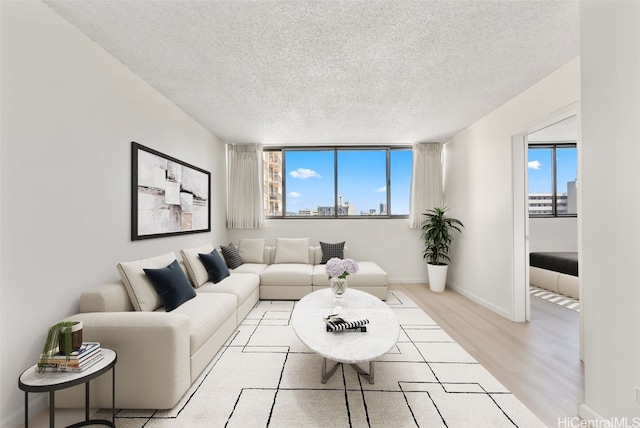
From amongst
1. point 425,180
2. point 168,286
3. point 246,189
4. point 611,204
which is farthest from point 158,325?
point 425,180

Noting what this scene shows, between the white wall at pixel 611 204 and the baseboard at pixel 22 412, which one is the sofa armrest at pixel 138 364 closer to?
the baseboard at pixel 22 412

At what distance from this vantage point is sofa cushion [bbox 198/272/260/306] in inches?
124

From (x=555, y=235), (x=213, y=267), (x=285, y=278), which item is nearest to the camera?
(x=213, y=267)

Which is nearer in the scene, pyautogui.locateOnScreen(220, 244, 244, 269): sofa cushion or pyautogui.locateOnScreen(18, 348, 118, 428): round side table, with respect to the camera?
pyautogui.locateOnScreen(18, 348, 118, 428): round side table

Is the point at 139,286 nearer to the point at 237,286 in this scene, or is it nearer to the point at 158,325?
the point at 158,325

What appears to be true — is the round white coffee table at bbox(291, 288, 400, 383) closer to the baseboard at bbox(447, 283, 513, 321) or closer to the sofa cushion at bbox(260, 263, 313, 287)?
the sofa cushion at bbox(260, 263, 313, 287)

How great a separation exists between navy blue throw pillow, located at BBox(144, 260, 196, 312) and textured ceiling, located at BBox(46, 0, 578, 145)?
1.95 metres

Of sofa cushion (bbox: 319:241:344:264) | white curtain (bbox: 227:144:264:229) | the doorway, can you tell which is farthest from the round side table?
the doorway

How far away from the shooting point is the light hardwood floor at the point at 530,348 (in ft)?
6.37

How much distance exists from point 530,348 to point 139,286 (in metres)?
3.72

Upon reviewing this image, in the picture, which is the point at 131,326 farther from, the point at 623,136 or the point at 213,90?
the point at 623,136

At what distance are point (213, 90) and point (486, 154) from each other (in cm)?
376

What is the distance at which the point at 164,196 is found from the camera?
128 inches

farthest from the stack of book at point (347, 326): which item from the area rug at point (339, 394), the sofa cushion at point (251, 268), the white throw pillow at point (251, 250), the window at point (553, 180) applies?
the window at point (553, 180)
